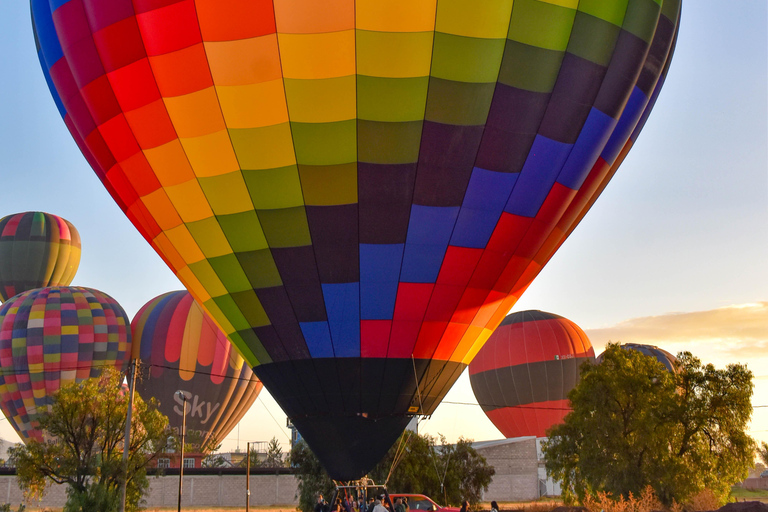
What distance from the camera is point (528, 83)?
11.4 meters

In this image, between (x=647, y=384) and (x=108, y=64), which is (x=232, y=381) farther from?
(x=108, y=64)

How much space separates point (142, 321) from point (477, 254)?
97.4 feet

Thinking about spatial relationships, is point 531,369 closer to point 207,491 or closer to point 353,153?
point 207,491

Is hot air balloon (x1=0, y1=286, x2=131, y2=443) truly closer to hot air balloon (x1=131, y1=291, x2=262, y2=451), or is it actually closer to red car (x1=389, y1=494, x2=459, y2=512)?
hot air balloon (x1=131, y1=291, x2=262, y2=451)

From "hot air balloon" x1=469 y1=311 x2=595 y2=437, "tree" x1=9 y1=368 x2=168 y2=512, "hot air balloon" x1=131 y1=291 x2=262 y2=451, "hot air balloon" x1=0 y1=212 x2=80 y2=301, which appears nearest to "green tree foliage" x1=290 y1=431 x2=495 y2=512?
"tree" x1=9 y1=368 x2=168 y2=512

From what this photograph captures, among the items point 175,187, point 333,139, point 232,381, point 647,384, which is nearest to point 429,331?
point 333,139

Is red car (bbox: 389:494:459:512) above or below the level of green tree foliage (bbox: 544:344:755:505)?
below

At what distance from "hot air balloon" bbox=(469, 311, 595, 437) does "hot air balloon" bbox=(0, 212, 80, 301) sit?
81.8 ft

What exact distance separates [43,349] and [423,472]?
18.6m

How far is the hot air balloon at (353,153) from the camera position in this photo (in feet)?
35.8

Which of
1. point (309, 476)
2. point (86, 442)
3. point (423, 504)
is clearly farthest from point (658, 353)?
point (86, 442)

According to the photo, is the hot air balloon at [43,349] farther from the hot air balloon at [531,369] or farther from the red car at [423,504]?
the red car at [423,504]

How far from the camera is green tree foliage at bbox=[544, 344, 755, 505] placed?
17953mm

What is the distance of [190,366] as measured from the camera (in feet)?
Result: 121
